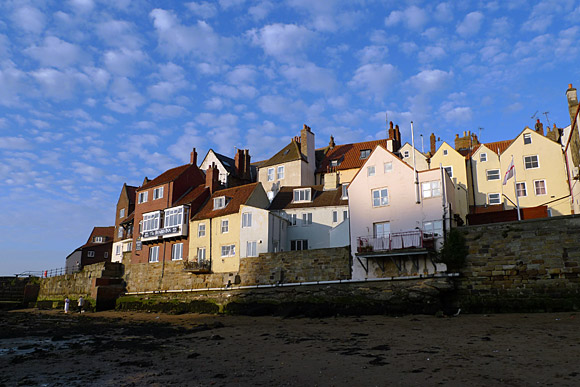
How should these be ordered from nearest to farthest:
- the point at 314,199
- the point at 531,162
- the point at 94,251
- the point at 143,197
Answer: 1. the point at 531,162
2. the point at 314,199
3. the point at 143,197
4. the point at 94,251

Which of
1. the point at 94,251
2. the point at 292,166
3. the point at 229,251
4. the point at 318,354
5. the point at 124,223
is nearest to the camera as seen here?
the point at 318,354

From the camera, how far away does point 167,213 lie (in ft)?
151

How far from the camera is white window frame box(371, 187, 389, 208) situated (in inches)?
1265

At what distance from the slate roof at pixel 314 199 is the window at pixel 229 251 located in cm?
620

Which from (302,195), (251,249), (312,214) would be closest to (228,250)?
(251,249)

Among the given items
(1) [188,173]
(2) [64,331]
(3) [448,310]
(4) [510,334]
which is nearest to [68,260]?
(1) [188,173]

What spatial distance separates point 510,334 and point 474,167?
27711mm

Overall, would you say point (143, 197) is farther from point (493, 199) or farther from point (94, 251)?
point (493, 199)

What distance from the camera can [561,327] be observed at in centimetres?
1969

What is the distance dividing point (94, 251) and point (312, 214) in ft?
145

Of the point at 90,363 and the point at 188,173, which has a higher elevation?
Result: the point at 188,173

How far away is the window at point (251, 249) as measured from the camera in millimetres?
37875

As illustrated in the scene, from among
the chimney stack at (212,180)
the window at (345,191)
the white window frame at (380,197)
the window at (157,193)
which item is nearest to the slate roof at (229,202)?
the chimney stack at (212,180)

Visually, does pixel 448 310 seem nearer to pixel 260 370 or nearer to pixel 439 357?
pixel 439 357
